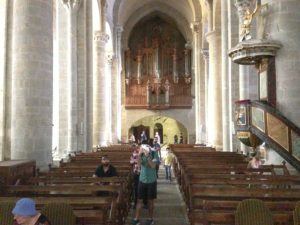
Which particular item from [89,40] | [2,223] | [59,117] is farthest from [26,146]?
[89,40]

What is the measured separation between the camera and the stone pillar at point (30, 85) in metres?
10.1

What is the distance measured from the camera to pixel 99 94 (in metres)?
23.9

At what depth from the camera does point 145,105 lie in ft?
126

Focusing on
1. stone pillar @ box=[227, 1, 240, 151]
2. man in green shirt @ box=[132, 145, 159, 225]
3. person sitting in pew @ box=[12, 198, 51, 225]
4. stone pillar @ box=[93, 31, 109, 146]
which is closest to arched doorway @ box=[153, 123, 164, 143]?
stone pillar @ box=[93, 31, 109, 146]

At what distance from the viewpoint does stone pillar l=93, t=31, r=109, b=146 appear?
77.5 feet

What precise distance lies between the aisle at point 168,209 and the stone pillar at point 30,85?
2.93 meters

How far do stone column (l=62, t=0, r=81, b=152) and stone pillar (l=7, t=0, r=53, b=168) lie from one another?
637cm

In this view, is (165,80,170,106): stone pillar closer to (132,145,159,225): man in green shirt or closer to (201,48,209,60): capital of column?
(201,48,209,60): capital of column

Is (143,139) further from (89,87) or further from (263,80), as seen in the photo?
(89,87)

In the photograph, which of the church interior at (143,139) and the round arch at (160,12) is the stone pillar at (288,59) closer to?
the church interior at (143,139)

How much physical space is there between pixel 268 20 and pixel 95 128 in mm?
14629

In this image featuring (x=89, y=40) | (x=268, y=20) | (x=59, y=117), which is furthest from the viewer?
(x=89, y=40)

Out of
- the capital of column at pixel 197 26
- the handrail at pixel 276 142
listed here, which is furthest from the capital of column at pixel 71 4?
the capital of column at pixel 197 26

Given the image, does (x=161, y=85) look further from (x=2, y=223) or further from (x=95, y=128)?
(x=2, y=223)
